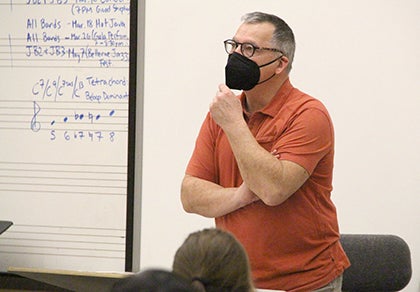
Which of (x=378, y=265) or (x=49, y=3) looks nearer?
(x=378, y=265)

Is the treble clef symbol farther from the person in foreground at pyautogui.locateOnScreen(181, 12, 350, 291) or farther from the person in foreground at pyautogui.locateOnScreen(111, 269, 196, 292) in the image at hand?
the person in foreground at pyautogui.locateOnScreen(111, 269, 196, 292)

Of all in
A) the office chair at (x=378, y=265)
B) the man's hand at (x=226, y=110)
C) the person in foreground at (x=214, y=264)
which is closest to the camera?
the person in foreground at (x=214, y=264)

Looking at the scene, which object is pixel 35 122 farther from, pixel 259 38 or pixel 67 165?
pixel 259 38

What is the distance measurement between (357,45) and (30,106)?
162cm

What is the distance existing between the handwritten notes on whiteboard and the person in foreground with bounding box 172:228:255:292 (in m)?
2.12

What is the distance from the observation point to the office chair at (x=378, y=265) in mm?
3264

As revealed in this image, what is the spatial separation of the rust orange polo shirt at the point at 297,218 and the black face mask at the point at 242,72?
107 millimetres

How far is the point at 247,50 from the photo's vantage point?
264cm

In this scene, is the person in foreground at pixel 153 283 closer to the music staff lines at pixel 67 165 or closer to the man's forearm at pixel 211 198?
the man's forearm at pixel 211 198

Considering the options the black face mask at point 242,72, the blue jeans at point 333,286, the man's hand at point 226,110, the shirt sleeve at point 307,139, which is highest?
the black face mask at point 242,72

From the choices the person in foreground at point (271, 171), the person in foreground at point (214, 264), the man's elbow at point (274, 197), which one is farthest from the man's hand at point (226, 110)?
the person in foreground at point (214, 264)

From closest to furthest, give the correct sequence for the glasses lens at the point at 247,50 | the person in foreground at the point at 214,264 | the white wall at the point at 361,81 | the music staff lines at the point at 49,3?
the person in foreground at the point at 214,264, the glasses lens at the point at 247,50, the white wall at the point at 361,81, the music staff lines at the point at 49,3

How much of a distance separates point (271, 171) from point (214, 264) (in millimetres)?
837

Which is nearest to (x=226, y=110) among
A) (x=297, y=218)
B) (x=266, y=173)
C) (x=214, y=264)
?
(x=266, y=173)
